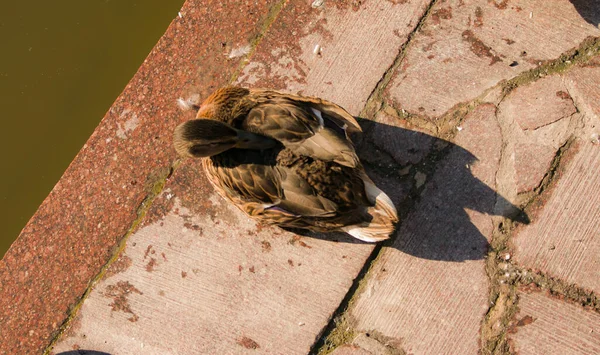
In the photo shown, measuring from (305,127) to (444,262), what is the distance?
1.29m

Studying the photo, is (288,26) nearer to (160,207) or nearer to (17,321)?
(160,207)

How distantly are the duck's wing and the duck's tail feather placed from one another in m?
0.27

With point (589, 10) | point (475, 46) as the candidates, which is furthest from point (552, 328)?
point (589, 10)

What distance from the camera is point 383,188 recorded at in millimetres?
3158

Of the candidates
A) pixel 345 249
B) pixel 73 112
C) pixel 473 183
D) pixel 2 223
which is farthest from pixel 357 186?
pixel 2 223

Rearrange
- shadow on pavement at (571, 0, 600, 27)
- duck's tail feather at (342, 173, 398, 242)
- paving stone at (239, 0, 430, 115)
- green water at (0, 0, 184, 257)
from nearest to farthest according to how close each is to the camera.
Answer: duck's tail feather at (342, 173, 398, 242), shadow on pavement at (571, 0, 600, 27), paving stone at (239, 0, 430, 115), green water at (0, 0, 184, 257)

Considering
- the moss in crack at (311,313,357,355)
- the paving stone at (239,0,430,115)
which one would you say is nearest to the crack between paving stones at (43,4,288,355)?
the paving stone at (239,0,430,115)

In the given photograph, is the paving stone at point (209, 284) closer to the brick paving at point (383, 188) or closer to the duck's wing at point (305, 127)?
the brick paving at point (383, 188)

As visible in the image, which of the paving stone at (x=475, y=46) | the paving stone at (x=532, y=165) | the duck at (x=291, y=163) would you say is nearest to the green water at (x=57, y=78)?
the duck at (x=291, y=163)

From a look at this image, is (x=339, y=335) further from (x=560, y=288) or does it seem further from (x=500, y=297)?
(x=560, y=288)

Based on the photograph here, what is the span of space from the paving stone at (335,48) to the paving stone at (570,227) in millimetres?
1321

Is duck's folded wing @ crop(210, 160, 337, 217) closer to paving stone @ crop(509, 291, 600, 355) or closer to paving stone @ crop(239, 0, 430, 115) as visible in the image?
paving stone @ crop(239, 0, 430, 115)

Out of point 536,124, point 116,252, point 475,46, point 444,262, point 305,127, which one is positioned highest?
point 475,46

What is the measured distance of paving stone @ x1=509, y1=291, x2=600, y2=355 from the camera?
2.92 meters
